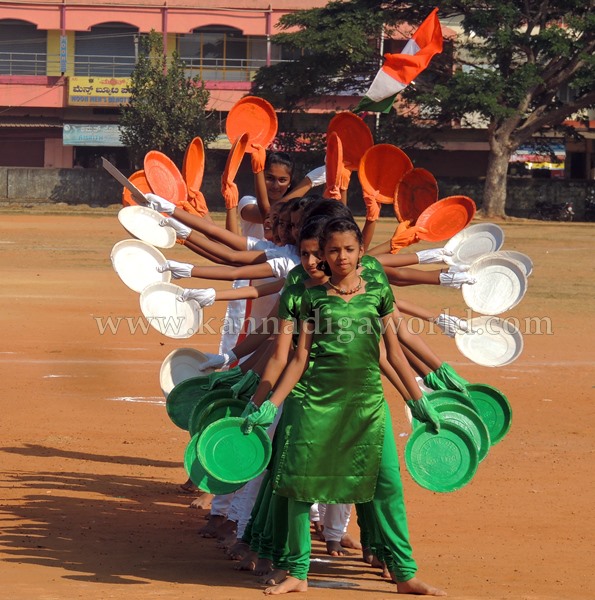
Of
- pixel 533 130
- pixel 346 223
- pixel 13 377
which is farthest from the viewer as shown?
pixel 533 130

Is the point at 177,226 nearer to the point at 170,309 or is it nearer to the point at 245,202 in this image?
the point at 170,309

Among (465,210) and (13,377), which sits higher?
(465,210)

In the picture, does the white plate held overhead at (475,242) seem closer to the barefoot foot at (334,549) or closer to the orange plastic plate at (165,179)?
the orange plastic plate at (165,179)

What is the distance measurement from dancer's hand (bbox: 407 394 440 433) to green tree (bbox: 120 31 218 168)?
39769 mm

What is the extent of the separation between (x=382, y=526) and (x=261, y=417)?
727 millimetres

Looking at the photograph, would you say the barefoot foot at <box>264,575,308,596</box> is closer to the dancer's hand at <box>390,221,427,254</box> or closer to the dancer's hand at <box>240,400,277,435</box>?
the dancer's hand at <box>240,400,277,435</box>

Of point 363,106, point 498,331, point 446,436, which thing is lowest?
point 446,436

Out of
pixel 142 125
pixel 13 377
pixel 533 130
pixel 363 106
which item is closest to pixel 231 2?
pixel 142 125

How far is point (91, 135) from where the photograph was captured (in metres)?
47.8

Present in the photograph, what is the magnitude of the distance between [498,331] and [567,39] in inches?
1353

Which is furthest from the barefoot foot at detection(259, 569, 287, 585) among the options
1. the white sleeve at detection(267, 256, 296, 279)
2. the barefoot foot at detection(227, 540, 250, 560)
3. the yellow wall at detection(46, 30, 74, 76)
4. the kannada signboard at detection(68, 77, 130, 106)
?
the yellow wall at detection(46, 30, 74, 76)

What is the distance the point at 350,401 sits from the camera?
5.43 m

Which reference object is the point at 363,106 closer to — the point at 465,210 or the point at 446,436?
the point at 465,210

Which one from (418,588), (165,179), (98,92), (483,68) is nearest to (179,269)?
(165,179)
